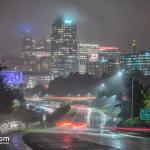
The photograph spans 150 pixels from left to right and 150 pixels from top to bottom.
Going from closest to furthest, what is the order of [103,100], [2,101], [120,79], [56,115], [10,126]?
1. [10,126]
2. [2,101]
3. [56,115]
4. [120,79]
5. [103,100]

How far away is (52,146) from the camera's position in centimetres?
4478

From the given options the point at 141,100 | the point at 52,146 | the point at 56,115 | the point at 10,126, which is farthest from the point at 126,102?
the point at 52,146

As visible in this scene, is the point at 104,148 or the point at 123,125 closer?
the point at 104,148

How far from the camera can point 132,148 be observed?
4372 centimetres

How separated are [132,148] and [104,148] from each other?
249 cm

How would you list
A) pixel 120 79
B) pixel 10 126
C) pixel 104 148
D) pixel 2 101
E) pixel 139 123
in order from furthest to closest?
1. pixel 120 79
2. pixel 2 101
3. pixel 139 123
4. pixel 10 126
5. pixel 104 148

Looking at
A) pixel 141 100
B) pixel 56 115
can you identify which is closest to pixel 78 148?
pixel 141 100

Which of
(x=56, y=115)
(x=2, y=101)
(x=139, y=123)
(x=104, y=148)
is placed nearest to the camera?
(x=104, y=148)

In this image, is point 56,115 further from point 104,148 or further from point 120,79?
point 104,148

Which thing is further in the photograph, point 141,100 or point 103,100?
point 103,100

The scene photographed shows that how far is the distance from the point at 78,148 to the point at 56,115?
10617 cm

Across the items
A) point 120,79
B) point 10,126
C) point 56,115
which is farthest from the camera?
point 120,79

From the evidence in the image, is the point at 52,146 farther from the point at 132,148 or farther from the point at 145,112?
the point at 145,112

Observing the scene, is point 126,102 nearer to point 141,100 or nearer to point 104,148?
point 141,100
